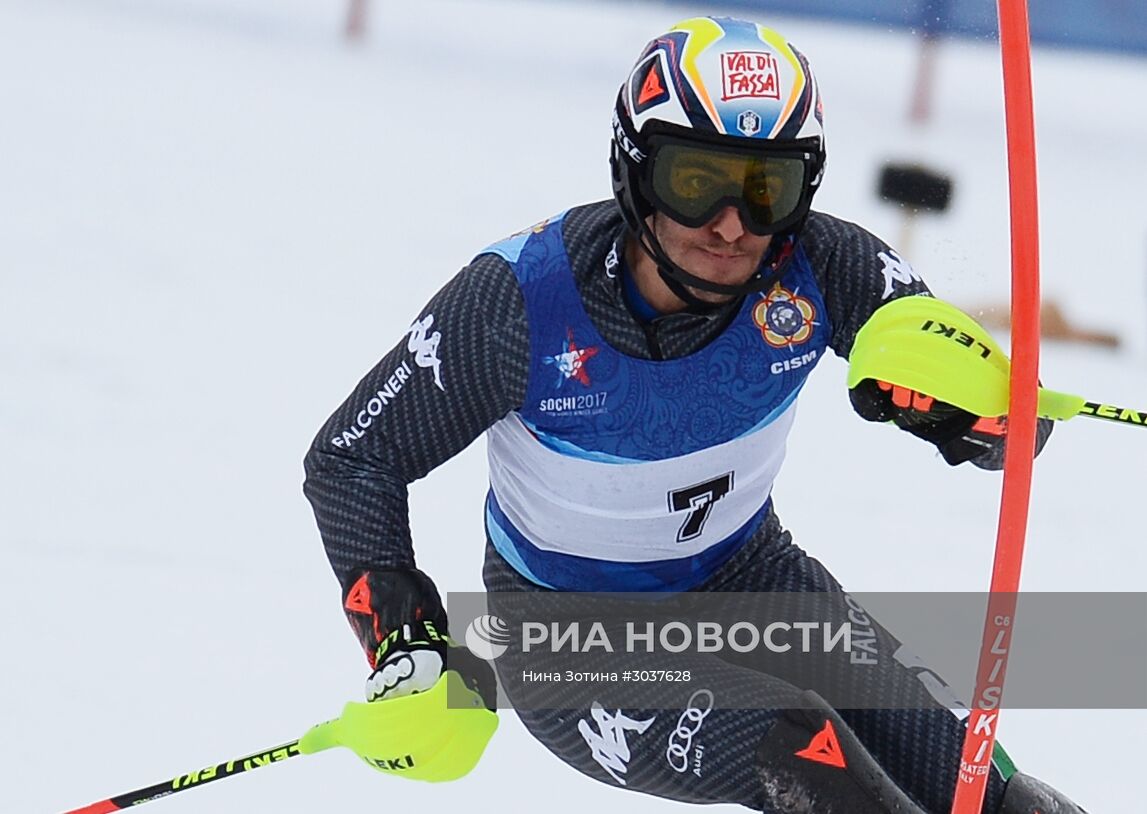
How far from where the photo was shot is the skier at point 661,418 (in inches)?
93.0

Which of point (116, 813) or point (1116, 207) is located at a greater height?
point (1116, 207)

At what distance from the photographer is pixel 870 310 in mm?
2658

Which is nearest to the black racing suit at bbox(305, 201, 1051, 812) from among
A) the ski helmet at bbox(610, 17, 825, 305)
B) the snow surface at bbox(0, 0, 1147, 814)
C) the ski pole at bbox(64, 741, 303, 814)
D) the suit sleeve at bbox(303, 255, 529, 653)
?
the suit sleeve at bbox(303, 255, 529, 653)

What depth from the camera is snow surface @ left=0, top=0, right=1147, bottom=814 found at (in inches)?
144

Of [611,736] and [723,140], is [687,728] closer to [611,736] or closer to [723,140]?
[611,736]

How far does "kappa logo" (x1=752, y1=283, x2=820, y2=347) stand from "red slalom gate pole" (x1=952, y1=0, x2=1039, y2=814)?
56 cm

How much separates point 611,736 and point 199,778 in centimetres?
67

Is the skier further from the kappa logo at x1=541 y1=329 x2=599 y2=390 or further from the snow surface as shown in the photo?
the snow surface

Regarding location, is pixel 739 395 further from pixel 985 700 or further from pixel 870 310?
pixel 985 700

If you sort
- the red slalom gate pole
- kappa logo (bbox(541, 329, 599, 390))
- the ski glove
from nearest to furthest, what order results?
the red slalom gate pole
the ski glove
kappa logo (bbox(541, 329, 599, 390))

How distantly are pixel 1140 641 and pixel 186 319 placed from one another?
2.98 m

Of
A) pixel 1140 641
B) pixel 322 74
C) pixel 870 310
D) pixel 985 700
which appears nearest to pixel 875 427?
pixel 1140 641
